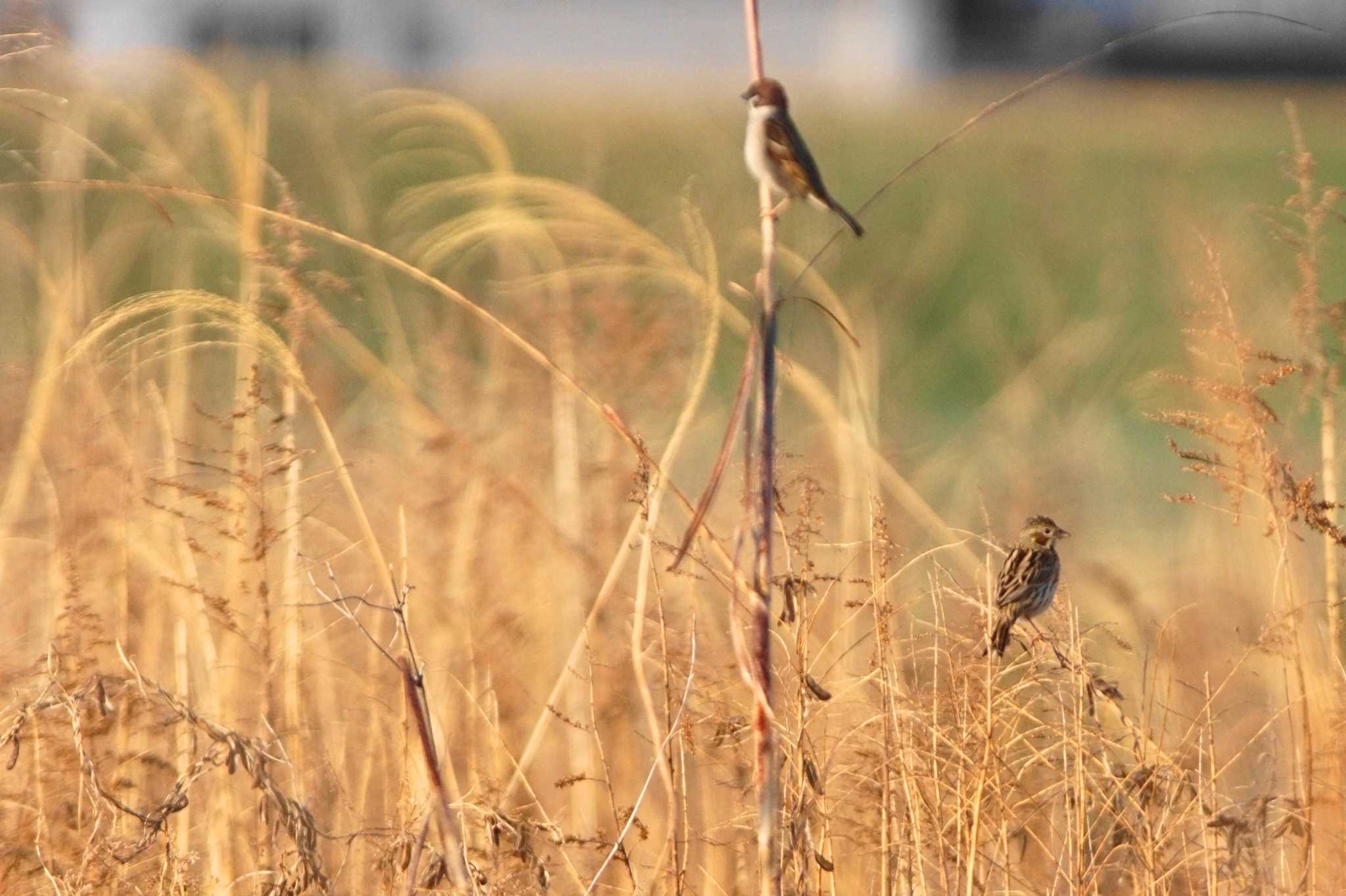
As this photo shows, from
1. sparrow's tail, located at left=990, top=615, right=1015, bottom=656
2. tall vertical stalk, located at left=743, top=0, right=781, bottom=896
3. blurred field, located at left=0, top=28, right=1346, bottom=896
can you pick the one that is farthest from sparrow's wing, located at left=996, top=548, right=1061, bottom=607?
tall vertical stalk, located at left=743, top=0, right=781, bottom=896

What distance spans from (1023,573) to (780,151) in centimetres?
134

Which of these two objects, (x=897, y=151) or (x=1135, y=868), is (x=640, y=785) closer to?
(x=1135, y=868)

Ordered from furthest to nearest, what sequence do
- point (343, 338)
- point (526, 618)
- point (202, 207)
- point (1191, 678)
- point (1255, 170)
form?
point (1255, 170) < point (1191, 678) < point (526, 618) < point (202, 207) < point (343, 338)

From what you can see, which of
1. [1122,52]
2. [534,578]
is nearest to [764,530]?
[534,578]

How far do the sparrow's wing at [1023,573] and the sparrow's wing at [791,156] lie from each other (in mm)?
1136

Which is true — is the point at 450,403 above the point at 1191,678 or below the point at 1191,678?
above

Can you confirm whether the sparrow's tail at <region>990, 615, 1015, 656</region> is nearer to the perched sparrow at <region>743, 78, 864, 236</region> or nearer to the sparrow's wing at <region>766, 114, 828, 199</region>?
the perched sparrow at <region>743, 78, 864, 236</region>

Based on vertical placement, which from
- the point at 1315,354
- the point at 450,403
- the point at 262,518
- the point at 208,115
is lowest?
the point at 262,518

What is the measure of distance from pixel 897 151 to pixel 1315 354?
24.0m

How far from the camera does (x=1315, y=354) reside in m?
3.43

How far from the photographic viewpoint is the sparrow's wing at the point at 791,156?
409 cm

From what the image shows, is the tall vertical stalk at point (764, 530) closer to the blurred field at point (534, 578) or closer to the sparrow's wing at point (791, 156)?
the blurred field at point (534, 578)

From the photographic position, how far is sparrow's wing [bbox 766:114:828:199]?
409 cm

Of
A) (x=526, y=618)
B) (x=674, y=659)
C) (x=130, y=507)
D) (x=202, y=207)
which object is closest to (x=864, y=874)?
(x=674, y=659)
